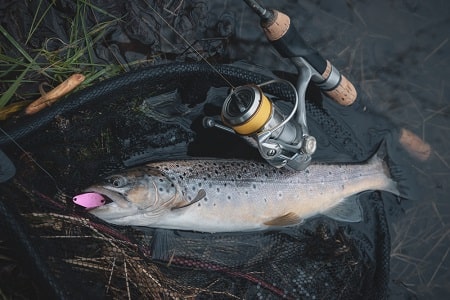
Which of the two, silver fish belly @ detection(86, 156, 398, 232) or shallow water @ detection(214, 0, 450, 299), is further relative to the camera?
shallow water @ detection(214, 0, 450, 299)

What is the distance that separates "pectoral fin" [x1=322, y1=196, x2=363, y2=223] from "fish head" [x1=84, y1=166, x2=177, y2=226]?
3.30 ft

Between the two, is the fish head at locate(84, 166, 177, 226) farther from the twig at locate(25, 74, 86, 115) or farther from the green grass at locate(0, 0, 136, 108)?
the green grass at locate(0, 0, 136, 108)

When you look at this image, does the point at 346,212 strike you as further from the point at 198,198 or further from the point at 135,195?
the point at 135,195

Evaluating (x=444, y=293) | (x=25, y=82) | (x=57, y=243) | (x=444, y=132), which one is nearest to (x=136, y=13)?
(x=25, y=82)

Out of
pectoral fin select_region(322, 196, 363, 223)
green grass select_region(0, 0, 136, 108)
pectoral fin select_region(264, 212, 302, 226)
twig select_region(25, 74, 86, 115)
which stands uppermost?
green grass select_region(0, 0, 136, 108)

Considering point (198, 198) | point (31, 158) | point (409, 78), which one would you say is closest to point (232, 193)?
point (198, 198)

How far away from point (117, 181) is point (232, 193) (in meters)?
0.65

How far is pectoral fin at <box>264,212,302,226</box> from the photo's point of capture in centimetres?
259

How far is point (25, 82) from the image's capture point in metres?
2.64

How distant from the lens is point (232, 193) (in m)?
2.54

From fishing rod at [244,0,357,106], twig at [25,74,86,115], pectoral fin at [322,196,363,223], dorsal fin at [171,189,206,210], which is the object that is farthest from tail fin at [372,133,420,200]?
twig at [25,74,86,115]

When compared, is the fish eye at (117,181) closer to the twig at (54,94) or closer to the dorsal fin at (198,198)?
the dorsal fin at (198,198)

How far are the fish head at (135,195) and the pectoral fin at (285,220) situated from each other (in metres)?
0.59

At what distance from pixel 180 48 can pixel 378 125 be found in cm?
→ 140
